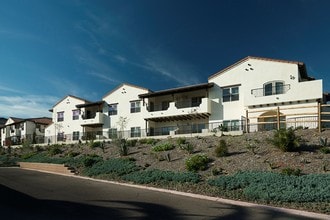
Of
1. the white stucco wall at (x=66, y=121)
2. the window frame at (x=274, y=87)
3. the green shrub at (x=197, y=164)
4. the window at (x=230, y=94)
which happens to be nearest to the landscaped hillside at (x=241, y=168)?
the green shrub at (x=197, y=164)

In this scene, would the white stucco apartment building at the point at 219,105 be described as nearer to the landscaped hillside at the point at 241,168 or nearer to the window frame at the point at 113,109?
the window frame at the point at 113,109

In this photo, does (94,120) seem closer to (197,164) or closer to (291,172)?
(197,164)

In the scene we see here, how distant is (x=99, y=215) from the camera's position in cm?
883

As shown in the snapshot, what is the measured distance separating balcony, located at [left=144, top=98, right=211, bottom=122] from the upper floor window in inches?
243

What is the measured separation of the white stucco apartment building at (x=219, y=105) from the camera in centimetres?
2737

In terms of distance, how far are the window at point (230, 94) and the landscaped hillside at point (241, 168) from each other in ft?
33.8

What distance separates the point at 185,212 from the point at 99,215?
8.54 ft

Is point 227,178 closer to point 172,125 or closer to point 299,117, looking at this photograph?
point 299,117

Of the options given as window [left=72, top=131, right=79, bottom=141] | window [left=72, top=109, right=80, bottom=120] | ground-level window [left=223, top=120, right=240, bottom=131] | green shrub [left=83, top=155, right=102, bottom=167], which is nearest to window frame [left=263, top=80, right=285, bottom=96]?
ground-level window [left=223, top=120, right=240, bottom=131]

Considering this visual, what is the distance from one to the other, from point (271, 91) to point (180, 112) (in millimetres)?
10173

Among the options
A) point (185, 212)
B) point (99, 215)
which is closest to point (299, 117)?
point (185, 212)

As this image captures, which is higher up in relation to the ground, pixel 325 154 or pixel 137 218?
pixel 325 154

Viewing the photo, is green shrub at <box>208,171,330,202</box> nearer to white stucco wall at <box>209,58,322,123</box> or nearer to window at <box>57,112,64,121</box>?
white stucco wall at <box>209,58,322,123</box>

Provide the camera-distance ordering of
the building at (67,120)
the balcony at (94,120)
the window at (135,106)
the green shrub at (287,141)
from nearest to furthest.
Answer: the green shrub at (287,141) < the window at (135,106) < the balcony at (94,120) < the building at (67,120)
